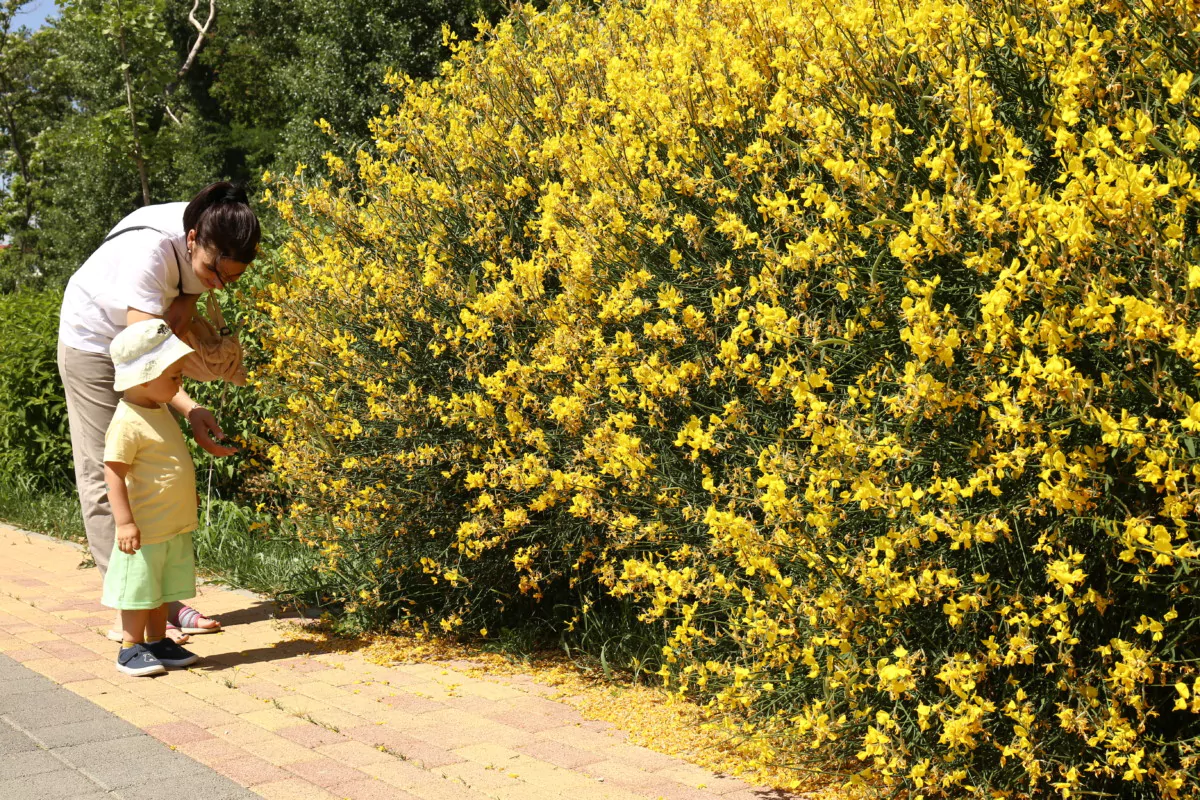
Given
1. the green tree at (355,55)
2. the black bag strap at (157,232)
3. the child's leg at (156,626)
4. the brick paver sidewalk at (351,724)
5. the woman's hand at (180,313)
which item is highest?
the green tree at (355,55)

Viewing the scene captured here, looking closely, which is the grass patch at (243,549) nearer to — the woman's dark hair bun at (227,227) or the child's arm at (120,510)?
the child's arm at (120,510)

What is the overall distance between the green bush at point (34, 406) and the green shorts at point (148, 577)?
4307 mm

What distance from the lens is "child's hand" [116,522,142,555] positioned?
4363 millimetres

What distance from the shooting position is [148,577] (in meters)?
4.46

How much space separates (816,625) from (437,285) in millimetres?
2251

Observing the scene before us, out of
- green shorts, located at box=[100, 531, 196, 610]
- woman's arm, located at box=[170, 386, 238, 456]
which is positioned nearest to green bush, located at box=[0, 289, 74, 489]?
woman's arm, located at box=[170, 386, 238, 456]

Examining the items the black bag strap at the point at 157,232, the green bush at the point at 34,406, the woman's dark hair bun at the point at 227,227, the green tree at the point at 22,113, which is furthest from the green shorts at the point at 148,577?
the green tree at the point at 22,113

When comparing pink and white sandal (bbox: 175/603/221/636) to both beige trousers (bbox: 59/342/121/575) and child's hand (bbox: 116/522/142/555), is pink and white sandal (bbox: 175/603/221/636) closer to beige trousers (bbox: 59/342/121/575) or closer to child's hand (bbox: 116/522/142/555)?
beige trousers (bbox: 59/342/121/575)

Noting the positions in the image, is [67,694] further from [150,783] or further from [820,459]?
[820,459]

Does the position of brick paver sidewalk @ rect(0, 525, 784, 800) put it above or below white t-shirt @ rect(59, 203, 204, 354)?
below

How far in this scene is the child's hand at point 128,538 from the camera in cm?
436

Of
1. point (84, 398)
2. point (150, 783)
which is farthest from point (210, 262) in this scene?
point (150, 783)

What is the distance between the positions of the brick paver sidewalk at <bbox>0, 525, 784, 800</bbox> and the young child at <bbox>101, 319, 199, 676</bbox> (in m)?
0.20

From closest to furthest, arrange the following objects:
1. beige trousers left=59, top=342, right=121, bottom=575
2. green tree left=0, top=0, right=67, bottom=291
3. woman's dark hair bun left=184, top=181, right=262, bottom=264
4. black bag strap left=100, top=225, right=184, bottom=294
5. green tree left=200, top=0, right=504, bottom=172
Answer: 1. woman's dark hair bun left=184, top=181, right=262, bottom=264
2. black bag strap left=100, top=225, right=184, bottom=294
3. beige trousers left=59, top=342, right=121, bottom=575
4. green tree left=200, top=0, right=504, bottom=172
5. green tree left=0, top=0, right=67, bottom=291
